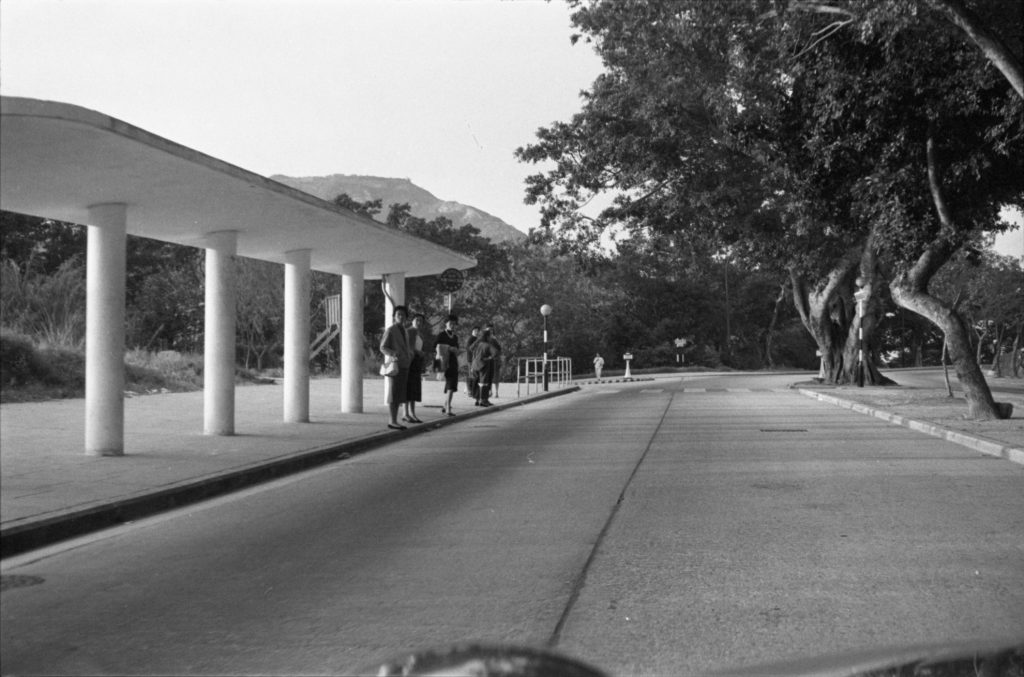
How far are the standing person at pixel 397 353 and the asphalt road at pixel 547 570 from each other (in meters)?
4.17

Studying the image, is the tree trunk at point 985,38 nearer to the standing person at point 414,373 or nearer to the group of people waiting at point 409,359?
the group of people waiting at point 409,359

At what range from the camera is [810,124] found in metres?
16.7

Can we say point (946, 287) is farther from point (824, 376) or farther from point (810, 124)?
point (810, 124)

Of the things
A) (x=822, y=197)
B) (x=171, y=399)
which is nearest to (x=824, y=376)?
(x=822, y=197)

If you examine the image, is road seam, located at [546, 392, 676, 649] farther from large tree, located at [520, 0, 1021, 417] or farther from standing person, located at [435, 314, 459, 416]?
standing person, located at [435, 314, 459, 416]

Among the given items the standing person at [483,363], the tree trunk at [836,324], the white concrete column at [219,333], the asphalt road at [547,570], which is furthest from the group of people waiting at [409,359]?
the tree trunk at [836,324]

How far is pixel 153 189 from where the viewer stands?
10742 mm

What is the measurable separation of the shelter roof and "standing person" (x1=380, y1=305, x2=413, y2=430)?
4.69ft

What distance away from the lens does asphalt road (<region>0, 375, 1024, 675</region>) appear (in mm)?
4418

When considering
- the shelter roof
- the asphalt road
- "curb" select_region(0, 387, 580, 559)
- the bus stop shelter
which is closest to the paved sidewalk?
"curb" select_region(0, 387, 580, 559)

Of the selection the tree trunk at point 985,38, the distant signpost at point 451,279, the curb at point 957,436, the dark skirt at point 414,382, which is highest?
the tree trunk at point 985,38

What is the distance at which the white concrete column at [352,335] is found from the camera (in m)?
18.5

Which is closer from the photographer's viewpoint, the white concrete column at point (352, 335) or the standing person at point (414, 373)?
the standing person at point (414, 373)

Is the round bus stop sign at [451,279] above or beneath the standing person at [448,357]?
above
